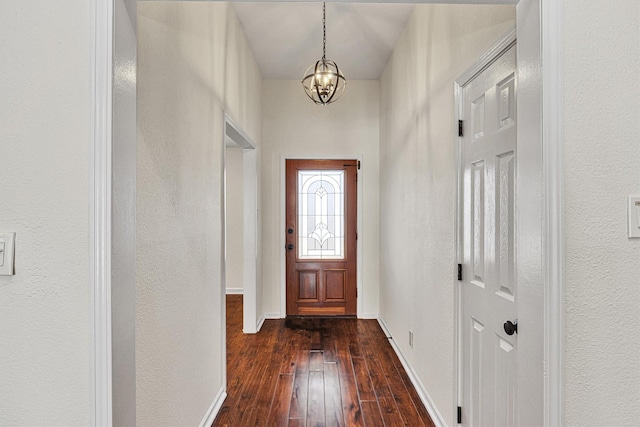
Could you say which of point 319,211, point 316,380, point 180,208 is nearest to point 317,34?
point 319,211

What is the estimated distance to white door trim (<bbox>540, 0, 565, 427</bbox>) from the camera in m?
1.04

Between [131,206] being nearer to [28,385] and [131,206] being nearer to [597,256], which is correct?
[28,385]

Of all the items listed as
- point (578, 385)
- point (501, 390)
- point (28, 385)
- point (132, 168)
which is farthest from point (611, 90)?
point (28, 385)

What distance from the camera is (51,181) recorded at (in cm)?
101

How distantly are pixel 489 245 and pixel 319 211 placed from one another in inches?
127

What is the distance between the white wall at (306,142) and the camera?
4852 millimetres

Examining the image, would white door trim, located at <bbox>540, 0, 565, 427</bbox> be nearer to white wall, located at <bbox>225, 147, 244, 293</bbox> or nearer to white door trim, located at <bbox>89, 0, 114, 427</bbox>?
white door trim, located at <bbox>89, 0, 114, 427</bbox>

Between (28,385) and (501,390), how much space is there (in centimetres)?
167

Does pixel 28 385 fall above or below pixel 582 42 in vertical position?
below

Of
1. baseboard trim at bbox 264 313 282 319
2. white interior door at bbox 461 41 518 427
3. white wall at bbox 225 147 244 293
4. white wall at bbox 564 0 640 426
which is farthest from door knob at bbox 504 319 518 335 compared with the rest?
white wall at bbox 225 147 244 293

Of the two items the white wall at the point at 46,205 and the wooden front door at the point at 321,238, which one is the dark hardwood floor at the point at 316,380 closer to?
the wooden front door at the point at 321,238

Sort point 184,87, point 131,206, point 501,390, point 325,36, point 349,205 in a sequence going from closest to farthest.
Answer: point 131,206, point 501,390, point 184,87, point 325,36, point 349,205

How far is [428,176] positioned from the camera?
2.71 metres

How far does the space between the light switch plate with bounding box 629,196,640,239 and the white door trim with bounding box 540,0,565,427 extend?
0.20 metres
